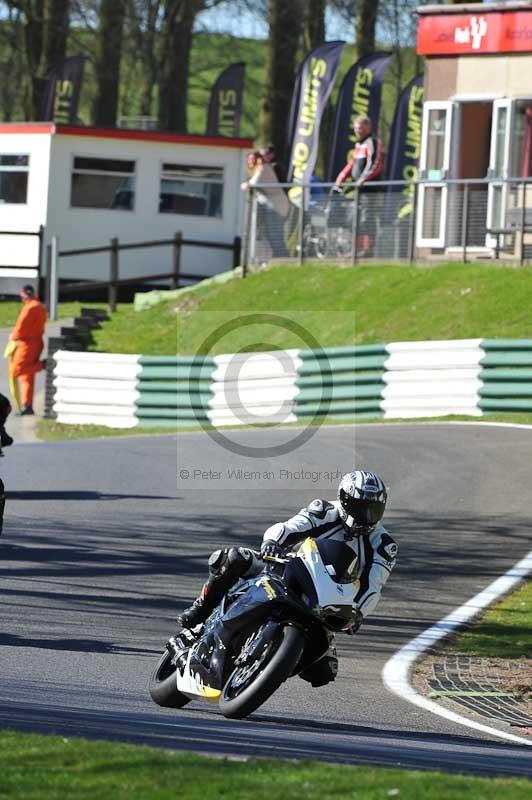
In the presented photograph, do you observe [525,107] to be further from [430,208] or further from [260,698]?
[260,698]

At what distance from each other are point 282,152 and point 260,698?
33.9 meters

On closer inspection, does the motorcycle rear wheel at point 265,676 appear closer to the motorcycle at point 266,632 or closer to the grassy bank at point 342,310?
the motorcycle at point 266,632

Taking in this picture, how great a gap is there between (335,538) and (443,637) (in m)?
2.70

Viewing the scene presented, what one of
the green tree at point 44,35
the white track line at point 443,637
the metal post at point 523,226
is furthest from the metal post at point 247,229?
the white track line at point 443,637

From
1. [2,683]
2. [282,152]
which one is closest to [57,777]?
[2,683]

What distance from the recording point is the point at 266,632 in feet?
24.3

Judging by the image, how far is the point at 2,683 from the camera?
802 centimetres

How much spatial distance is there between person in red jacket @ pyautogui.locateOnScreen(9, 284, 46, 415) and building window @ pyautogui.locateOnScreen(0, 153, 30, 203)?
39.0 ft

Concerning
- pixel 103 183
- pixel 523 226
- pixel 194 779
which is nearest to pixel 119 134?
pixel 103 183

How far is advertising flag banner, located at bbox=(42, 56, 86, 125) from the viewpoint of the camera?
36.3m

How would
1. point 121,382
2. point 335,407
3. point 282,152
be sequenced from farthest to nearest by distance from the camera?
point 282,152 < point 121,382 < point 335,407

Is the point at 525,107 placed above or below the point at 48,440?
above

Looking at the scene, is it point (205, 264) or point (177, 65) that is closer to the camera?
point (205, 264)

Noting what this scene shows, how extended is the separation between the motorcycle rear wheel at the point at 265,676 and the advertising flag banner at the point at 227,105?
2848 centimetres
